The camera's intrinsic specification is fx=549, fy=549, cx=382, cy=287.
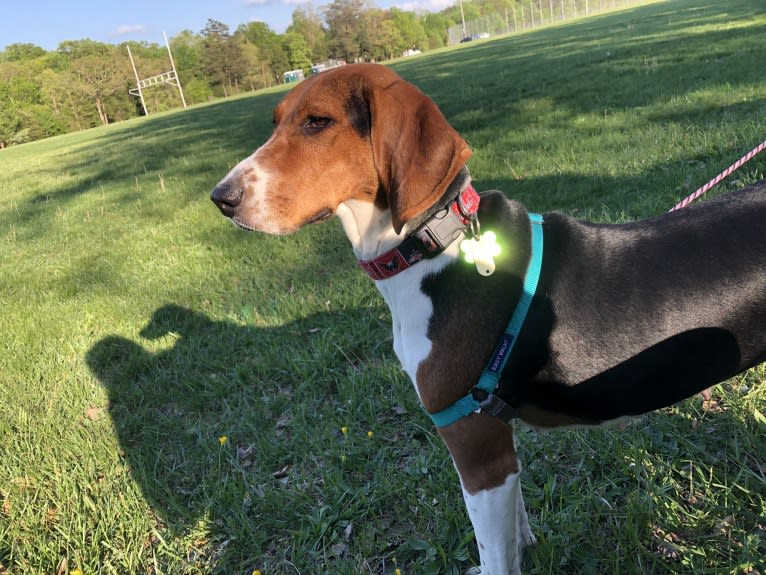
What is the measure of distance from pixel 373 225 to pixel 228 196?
2.10 feet

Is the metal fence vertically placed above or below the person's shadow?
above

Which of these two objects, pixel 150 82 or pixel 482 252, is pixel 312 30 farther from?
pixel 482 252

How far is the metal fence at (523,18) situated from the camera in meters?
128

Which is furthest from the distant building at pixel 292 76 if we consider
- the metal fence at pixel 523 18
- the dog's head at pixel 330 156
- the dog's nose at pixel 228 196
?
the dog's nose at pixel 228 196

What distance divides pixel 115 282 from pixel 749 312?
21.9 ft

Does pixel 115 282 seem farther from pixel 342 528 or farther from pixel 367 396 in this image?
Result: pixel 342 528

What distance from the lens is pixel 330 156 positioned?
2371 millimetres

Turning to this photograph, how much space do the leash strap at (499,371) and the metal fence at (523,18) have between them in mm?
139370

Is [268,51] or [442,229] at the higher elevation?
[268,51]

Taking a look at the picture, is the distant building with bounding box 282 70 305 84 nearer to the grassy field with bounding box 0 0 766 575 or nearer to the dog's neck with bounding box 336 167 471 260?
the grassy field with bounding box 0 0 766 575

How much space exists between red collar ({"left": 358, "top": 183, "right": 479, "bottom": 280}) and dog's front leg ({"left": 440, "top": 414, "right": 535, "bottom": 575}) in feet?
2.26

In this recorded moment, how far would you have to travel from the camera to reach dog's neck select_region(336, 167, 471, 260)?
226 cm

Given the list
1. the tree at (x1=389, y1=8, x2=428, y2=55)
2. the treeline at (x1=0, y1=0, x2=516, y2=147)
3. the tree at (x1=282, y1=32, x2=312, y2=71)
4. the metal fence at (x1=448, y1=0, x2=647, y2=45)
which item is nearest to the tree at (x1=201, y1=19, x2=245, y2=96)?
the treeline at (x1=0, y1=0, x2=516, y2=147)

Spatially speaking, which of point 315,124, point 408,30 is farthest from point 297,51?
point 315,124
